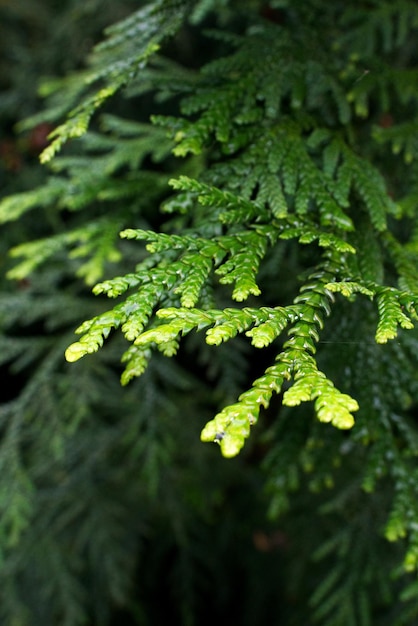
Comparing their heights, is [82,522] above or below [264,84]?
below

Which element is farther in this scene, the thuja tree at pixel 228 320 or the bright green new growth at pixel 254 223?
the thuja tree at pixel 228 320

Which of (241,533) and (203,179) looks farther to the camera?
(241,533)

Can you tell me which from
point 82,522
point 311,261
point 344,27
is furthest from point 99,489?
point 344,27

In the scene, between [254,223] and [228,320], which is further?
[254,223]

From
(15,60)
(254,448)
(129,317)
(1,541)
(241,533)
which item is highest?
(129,317)

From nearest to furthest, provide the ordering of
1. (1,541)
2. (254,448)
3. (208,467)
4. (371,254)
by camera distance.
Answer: (371,254)
(1,541)
(208,467)
(254,448)

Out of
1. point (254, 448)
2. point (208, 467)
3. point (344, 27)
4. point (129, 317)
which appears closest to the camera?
point (129, 317)

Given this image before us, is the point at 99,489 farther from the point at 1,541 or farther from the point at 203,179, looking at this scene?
the point at 203,179

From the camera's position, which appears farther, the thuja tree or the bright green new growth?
the thuja tree
